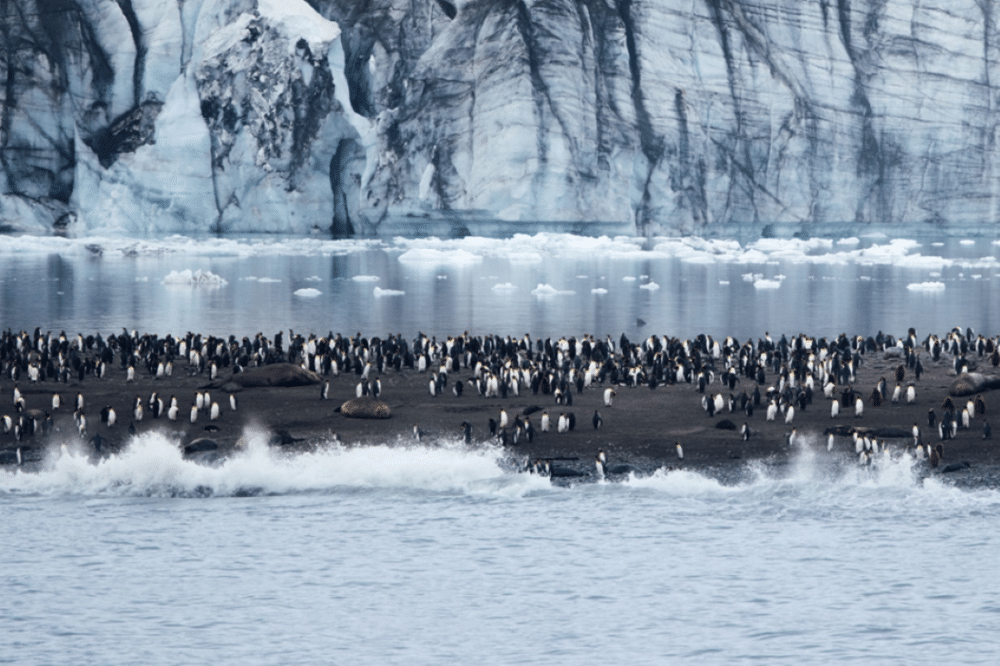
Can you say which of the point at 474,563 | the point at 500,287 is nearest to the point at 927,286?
the point at 500,287

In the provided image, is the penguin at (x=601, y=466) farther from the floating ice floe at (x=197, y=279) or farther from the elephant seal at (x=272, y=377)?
the floating ice floe at (x=197, y=279)

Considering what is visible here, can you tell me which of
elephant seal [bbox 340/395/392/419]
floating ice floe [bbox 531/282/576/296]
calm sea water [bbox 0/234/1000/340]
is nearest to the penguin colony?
elephant seal [bbox 340/395/392/419]

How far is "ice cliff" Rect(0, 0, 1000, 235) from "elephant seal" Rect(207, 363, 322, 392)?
38542 millimetres

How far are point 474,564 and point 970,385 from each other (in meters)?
10.0

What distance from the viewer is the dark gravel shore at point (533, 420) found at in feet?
52.9

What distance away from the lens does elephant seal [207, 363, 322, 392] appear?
21.2 m

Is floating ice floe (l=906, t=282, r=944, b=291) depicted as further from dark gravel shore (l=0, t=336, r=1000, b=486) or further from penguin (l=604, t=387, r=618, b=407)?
penguin (l=604, t=387, r=618, b=407)

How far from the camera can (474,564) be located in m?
12.9

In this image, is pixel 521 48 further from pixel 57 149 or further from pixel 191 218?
pixel 57 149

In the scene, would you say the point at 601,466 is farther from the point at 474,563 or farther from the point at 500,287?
the point at 500,287

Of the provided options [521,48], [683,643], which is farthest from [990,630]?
[521,48]

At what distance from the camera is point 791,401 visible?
18.5 metres

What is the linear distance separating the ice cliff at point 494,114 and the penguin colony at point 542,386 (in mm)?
34456

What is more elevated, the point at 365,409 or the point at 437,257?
the point at 437,257
